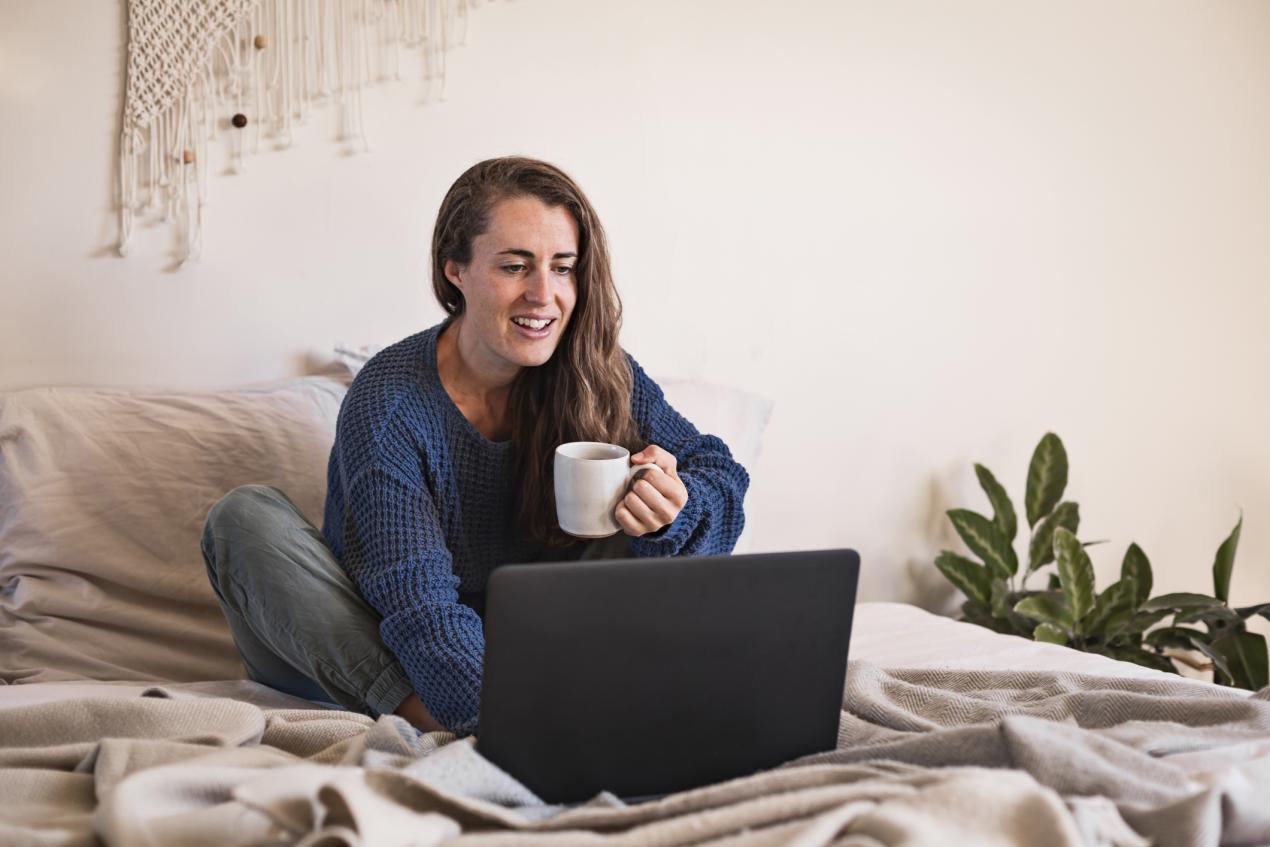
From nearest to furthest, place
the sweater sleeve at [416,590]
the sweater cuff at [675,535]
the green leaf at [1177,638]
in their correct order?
1. the sweater sleeve at [416,590]
2. the sweater cuff at [675,535]
3. the green leaf at [1177,638]

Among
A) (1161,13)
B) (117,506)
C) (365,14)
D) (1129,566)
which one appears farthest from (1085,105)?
(117,506)

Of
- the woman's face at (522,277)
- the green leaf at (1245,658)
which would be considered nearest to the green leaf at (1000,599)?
the green leaf at (1245,658)

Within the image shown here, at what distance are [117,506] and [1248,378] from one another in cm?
273

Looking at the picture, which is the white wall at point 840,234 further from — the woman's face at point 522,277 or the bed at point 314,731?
the woman's face at point 522,277

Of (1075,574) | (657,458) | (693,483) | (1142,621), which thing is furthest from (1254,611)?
(657,458)

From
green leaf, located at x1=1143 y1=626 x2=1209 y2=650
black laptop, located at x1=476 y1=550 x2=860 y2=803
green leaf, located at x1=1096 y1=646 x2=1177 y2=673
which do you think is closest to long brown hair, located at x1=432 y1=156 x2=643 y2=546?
black laptop, located at x1=476 y1=550 x2=860 y2=803

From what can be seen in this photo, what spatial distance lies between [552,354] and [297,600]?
1.63ft

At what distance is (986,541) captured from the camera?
2533mm

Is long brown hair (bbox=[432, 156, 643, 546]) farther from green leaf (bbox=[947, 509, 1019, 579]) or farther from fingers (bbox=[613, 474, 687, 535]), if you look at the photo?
green leaf (bbox=[947, 509, 1019, 579])

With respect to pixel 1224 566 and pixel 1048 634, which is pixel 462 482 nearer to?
pixel 1048 634

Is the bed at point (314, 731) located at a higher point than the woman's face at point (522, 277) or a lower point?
lower

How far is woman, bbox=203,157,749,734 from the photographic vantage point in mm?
1420

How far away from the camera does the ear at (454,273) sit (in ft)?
5.43

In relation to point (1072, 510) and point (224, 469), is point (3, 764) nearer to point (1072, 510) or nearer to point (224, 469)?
point (224, 469)
